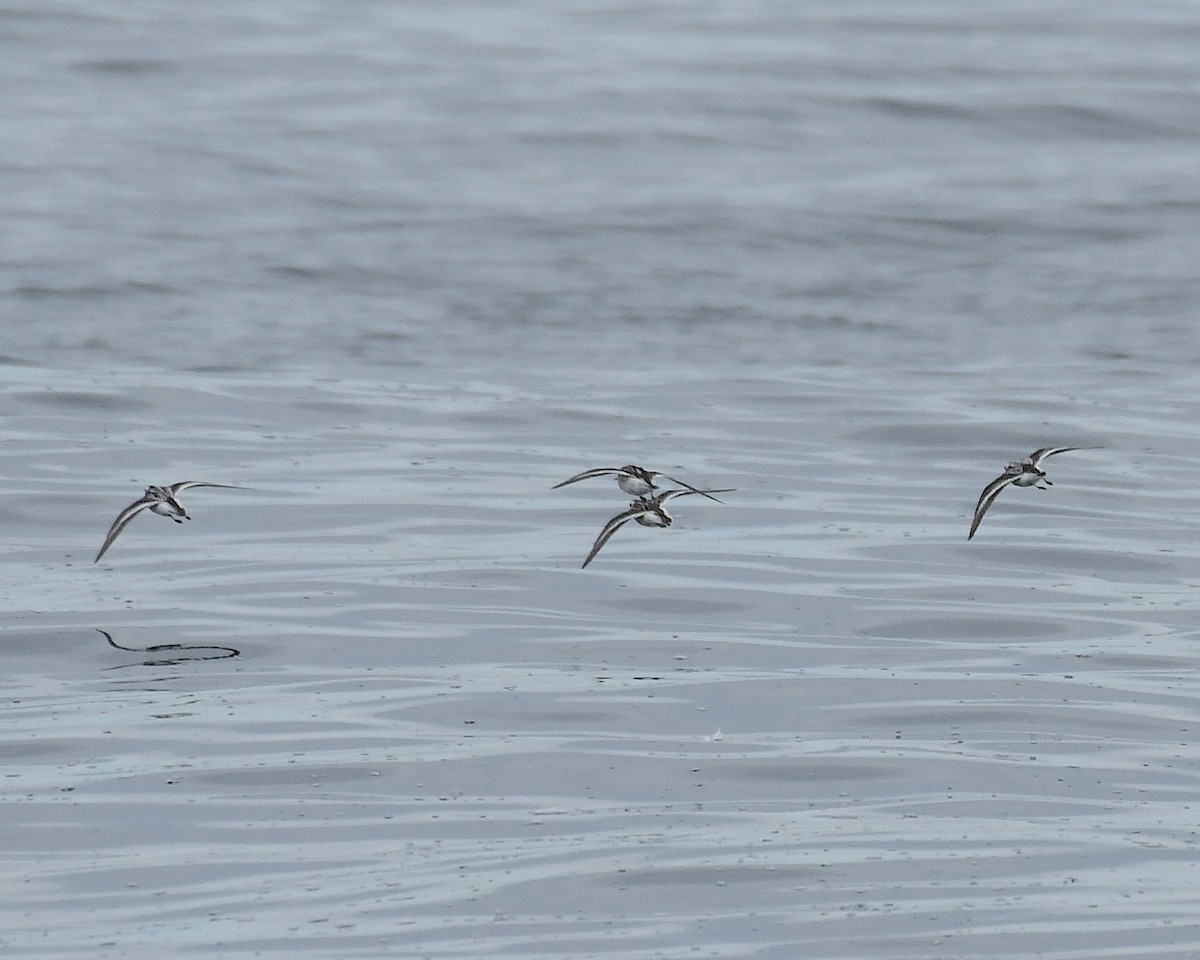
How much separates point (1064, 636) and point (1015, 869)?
21.6 ft

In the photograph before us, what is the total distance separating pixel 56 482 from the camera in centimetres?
2584

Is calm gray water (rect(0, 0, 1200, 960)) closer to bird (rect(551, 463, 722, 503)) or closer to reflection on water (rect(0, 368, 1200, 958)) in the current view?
reflection on water (rect(0, 368, 1200, 958))

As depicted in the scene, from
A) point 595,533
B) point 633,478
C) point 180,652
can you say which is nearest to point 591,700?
point 633,478

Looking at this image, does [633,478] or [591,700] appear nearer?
[591,700]

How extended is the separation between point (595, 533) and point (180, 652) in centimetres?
640

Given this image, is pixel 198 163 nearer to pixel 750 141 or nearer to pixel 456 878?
pixel 750 141

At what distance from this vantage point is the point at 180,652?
18797 millimetres

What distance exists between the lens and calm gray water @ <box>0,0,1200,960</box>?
1376 cm

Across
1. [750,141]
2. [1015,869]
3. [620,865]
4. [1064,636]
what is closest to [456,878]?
[620,865]

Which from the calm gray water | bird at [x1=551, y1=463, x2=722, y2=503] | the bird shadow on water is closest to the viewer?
the calm gray water

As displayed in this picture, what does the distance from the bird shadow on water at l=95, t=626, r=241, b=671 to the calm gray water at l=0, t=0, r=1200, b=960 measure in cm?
9

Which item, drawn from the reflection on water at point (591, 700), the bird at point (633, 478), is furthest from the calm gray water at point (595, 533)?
the bird at point (633, 478)

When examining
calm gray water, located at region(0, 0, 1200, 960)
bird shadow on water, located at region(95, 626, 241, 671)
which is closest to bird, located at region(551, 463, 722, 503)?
calm gray water, located at region(0, 0, 1200, 960)

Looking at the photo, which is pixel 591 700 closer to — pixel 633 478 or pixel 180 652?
pixel 633 478
